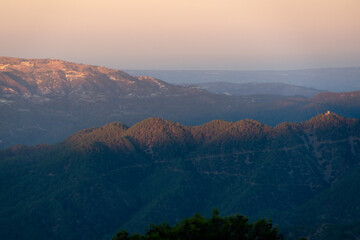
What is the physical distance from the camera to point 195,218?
9256 centimetres

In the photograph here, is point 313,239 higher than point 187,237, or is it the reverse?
point 187,237

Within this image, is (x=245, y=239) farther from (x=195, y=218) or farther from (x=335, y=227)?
(x=335, y=227)

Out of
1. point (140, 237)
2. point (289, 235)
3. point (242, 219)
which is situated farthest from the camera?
point (289, 235)

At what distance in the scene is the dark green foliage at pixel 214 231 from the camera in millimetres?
86938

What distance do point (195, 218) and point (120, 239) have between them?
13777mm

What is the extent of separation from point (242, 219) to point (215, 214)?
587 cm

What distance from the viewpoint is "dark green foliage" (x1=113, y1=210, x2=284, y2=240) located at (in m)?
86.9

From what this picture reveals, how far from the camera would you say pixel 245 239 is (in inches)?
3514

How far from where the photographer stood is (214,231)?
89562 millimetres

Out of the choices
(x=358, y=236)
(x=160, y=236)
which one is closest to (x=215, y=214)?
(x=160, y=236)

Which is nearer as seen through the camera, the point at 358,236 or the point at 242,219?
the point at 242,219

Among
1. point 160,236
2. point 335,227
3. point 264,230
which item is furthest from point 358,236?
point 160,236

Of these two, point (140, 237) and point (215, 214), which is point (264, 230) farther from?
point (140, 237)

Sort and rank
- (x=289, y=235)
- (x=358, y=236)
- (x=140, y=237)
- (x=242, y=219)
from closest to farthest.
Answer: (x=140, y=237) < (x=242, y=219) < (x=358, y=236) < (x=289, y=235)
